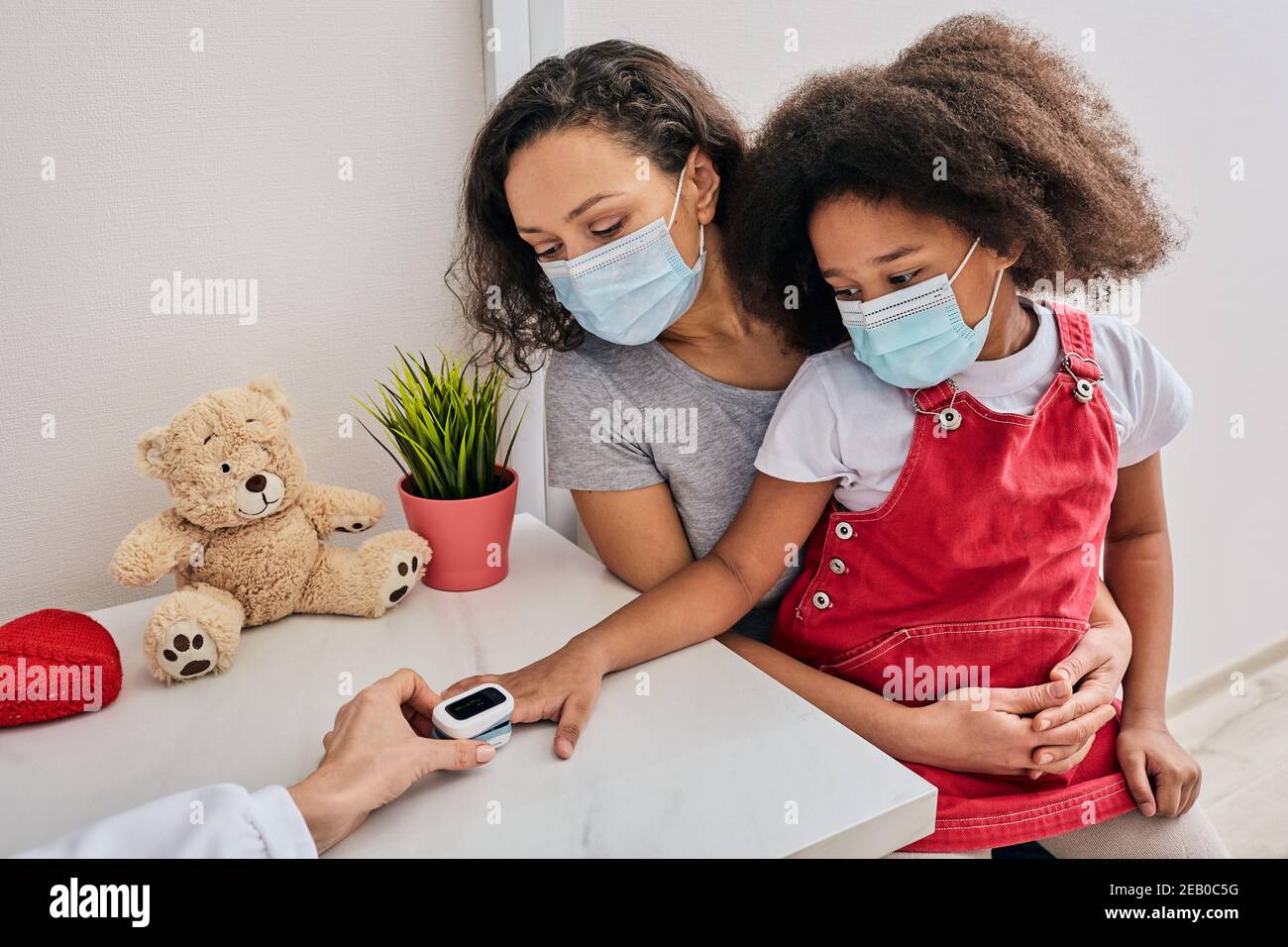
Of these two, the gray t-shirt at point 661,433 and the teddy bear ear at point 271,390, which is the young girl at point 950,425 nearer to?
the gray t-shirt at point 661,433

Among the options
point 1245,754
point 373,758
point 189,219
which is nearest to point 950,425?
point 373,758

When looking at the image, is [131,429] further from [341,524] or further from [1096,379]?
[1096,379]

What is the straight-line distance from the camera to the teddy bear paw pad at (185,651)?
962 mm

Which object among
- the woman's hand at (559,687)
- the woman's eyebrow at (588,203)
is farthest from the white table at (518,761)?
the woman's eyebrow at (588,203)

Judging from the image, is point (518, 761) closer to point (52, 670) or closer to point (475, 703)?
point (475, 703)

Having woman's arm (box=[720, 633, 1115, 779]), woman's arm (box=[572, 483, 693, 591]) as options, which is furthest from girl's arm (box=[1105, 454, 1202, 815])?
woman's arm (box=[572, 483, 693, 591])

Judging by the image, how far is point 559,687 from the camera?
91cm

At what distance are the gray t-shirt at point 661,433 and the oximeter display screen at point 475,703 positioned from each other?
363 mm

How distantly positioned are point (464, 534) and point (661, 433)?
0.91 feet

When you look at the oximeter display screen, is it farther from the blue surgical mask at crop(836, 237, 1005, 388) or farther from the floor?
the floor

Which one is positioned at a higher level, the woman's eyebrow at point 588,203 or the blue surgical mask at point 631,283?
the woman's eyebrow at point 588,203

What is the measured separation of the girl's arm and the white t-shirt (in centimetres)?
14

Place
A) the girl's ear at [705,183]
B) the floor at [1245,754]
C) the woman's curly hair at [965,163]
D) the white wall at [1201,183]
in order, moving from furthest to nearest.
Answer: the floor at [1245,754], the white wall at [1201,183], the girl's ear at [705,183], the woman's curly hair at [965,163]

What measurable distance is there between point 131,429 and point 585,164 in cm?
66
